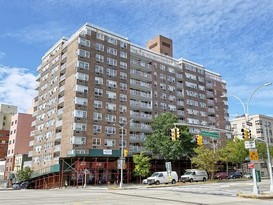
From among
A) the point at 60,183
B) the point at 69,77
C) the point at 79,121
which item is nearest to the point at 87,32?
the point at 69,77

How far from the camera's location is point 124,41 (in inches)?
2960

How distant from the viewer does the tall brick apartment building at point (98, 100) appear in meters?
60.4

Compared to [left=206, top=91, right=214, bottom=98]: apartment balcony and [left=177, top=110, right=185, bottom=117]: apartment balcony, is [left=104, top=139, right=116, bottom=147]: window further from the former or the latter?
[left=206, top=91, right=214, bottom=98]: apartment balcony

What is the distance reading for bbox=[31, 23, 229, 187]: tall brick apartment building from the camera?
60375 mm

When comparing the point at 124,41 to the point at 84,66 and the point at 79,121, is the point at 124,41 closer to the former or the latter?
the point at 84,66

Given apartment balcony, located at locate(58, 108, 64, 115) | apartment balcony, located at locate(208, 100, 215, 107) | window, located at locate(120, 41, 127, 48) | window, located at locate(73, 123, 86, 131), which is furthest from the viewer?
apartment balcony, located at locate(208, 100, 215, 107)

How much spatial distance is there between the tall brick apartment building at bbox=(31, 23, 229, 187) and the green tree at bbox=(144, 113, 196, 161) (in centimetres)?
591

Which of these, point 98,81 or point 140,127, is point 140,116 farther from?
point 98,81

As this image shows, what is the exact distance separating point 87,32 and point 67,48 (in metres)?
6.46

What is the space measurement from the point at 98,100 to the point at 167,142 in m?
17.3

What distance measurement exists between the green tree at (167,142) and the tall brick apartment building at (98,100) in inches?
233

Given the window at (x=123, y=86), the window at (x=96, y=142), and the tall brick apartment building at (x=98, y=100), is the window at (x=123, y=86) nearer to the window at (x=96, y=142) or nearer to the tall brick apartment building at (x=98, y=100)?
the tall brick apartment building at (x=98, y=100)

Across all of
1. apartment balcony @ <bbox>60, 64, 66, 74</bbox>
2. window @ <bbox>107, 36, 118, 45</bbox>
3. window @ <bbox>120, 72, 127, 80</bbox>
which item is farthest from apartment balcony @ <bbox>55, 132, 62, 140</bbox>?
window @ <bbox>107, 36, 118, 45</bbox>

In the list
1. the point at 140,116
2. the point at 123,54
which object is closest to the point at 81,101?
the point at 140,116
